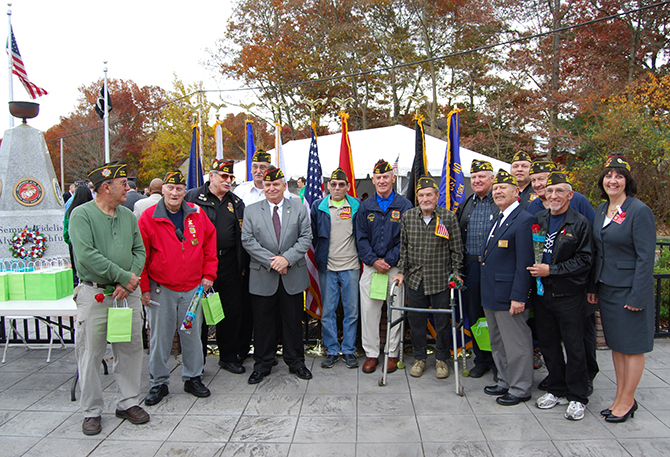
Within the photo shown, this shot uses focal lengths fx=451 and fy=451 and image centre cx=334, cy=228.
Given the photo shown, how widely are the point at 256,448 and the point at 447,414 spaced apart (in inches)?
62.6

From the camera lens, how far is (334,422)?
3662 mm

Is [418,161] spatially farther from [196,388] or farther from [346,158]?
[196,388]

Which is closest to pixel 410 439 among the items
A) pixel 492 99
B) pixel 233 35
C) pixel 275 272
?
pixel 275 272

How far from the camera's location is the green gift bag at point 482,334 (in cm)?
457

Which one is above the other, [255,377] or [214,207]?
[214,207]

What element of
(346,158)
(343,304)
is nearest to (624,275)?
(343,304)

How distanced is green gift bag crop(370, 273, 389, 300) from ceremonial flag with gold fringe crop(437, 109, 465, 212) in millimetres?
1746

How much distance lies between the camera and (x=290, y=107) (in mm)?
24500

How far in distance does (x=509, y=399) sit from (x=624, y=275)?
1423 millimetres

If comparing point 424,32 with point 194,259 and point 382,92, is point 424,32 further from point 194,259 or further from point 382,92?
point 194,259

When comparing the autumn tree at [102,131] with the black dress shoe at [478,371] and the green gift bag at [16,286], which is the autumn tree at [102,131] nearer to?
the green gift bag at [16,286]

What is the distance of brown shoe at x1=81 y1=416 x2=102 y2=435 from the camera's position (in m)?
3.54

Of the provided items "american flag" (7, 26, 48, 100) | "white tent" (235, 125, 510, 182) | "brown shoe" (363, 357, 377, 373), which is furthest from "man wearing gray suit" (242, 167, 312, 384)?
"white tent" (235, 125, 510, 182)

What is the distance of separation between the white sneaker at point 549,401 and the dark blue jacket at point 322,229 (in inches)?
94.8
